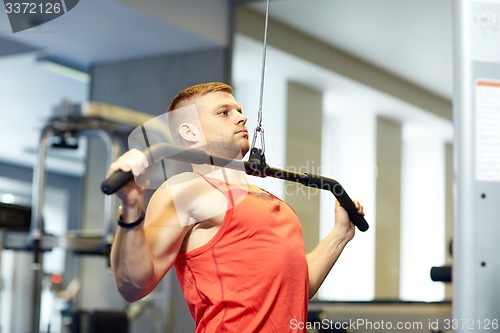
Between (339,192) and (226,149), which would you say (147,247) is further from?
(339,192)

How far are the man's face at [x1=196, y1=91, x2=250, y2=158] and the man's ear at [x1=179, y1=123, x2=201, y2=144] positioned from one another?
0.06 feet

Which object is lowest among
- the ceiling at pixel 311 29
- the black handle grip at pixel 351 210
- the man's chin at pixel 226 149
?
the black handle grip at pixel 351 210

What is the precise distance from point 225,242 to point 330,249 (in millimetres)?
337

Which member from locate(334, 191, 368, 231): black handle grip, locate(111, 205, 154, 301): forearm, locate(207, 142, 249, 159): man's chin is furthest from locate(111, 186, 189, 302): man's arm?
locate(334, 191, 368, 231): black handle grip

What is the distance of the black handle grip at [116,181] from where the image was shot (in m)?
1.20

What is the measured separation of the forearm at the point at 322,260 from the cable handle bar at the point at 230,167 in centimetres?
6

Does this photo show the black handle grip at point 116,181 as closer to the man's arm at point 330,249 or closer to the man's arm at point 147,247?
the man's arm at point 147,247

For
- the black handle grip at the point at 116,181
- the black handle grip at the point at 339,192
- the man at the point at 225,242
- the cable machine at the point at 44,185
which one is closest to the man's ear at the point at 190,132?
the man at the point at 225,242

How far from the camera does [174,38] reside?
190 inches

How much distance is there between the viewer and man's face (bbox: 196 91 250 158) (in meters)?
1.67

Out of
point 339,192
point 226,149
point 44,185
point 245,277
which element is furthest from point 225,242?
point 44,185

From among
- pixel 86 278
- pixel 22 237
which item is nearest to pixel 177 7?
pixel 22 237

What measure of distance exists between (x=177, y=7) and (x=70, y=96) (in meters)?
3.71

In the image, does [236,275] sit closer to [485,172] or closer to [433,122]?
[485,172]
